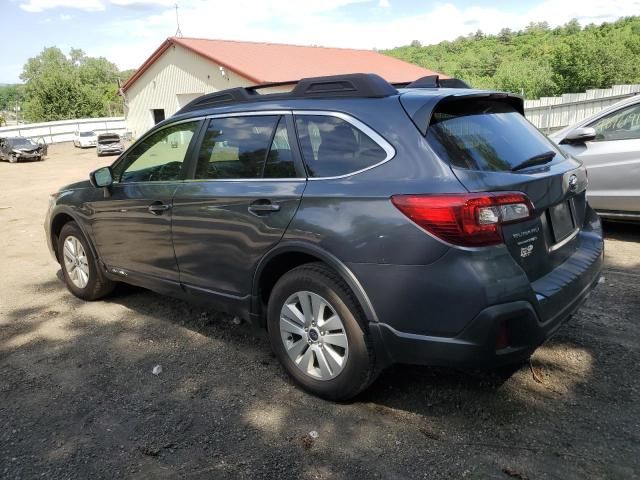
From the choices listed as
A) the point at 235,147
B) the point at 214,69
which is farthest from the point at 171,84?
the point at 235,147

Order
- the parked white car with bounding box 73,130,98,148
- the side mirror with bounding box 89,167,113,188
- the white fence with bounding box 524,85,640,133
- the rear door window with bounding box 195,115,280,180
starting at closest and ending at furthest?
the rear door window with bounding box 195,115,280,180
the side mirror with bounding box 89,167,113,188
the white fence with bounding box 524,85,640,133
the parked white car with bounding box 73,130,98,148

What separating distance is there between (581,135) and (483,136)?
390cm

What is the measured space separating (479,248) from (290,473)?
139 cm

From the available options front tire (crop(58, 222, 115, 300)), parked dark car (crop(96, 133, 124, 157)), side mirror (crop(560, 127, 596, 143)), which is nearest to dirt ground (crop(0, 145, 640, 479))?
front tire (crop(58, 222, 115, 300))

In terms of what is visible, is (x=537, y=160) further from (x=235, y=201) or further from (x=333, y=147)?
(x=235, y=201)

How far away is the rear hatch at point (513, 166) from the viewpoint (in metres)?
2.75

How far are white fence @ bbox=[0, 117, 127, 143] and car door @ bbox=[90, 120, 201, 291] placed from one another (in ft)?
142

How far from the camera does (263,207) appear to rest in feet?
10.9

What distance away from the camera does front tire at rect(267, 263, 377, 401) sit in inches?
118

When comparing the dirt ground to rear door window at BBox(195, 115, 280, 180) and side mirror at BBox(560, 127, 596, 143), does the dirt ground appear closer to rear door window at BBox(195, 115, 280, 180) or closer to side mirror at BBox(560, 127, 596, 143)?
rear door window at BBox(195, 115, 280, 180)

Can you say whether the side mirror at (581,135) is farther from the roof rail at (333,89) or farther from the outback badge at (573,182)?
the roof rail at (333,89)

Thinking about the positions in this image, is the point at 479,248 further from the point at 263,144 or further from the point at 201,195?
the point at 201,195

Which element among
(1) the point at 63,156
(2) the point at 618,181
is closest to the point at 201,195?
(2) the point at 618,181

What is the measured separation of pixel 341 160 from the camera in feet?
10.2
